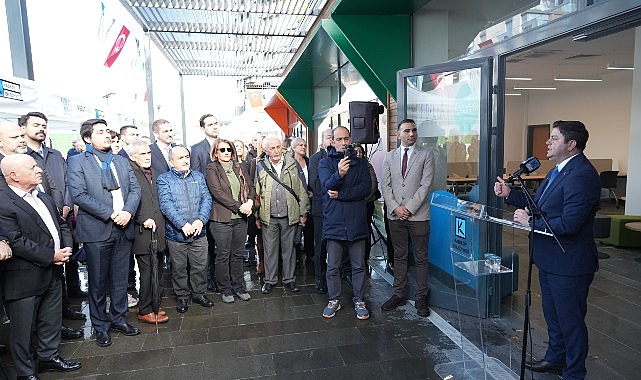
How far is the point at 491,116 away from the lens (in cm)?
358

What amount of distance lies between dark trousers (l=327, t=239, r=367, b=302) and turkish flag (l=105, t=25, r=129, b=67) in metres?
6.20

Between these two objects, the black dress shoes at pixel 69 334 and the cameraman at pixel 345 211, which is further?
the cameraman at pixel 345 211

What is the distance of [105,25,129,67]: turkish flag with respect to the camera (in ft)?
25.0

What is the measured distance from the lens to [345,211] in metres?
3.78

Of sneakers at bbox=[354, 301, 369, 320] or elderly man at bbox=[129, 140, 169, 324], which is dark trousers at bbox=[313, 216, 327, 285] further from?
elderly man at bbox=[129, 140, 169, 324]

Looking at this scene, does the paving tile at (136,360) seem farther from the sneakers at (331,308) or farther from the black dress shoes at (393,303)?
the black dress shoes at (393,303)

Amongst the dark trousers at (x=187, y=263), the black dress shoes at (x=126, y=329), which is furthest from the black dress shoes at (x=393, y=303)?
the black dress shoes at (x=126, y=329)

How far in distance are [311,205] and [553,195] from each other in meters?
2.80

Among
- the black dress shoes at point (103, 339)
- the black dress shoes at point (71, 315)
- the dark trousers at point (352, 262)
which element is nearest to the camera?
the black dress shoes at point (103, 339)

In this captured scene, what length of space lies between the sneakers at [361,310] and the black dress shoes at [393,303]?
0.23 metres

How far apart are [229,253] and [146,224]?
974 mm

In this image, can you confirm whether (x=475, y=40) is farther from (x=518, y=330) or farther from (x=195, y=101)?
(x=195, y=101)

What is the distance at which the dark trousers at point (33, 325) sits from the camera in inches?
107

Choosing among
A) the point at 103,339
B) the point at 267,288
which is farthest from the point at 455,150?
the point at 103,339
